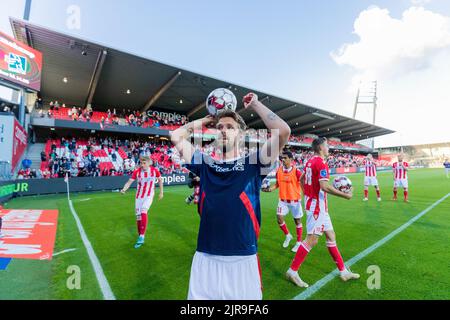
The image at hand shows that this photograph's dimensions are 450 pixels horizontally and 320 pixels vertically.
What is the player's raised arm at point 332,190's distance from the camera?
11.8ft

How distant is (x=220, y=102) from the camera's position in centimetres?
224

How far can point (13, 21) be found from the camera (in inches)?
637

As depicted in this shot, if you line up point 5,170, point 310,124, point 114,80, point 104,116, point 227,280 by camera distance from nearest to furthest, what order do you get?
point 227,280 < point 5,170 < point 114,80 < point 104,116 < point 310,124

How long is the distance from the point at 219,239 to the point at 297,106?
121 feet

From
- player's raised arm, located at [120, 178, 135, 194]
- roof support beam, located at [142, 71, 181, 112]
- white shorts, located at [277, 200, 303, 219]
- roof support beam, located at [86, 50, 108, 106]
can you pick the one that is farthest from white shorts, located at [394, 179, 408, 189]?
roof support beam, located at [86, 50, 108, 106]

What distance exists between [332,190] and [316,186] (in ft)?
1.40

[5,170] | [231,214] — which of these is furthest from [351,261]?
[5,170]

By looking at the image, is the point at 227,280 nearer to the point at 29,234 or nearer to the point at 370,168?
the point at 29,234

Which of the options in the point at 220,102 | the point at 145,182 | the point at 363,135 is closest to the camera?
the point at 220,102

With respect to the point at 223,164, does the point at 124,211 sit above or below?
below

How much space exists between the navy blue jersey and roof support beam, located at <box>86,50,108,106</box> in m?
21.5

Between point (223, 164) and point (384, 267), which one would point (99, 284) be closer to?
point (223, 164)

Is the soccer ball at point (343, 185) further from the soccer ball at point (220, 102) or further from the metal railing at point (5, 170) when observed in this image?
the metal railing at point (5, 170)
